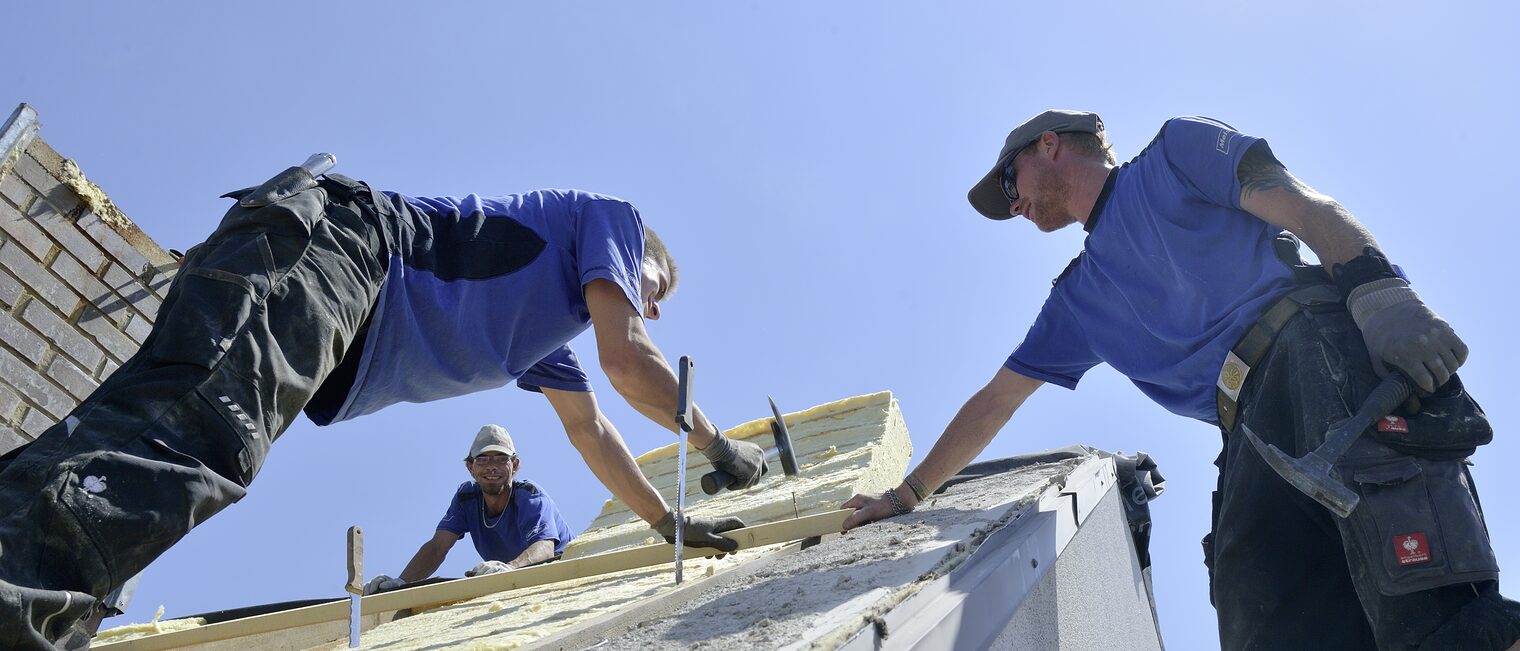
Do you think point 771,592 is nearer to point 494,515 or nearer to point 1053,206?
point 1053,206

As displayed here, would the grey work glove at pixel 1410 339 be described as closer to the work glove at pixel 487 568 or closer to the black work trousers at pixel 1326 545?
the black work trousers at pixel 1326 545

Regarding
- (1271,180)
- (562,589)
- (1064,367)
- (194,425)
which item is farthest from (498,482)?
(1271,180)

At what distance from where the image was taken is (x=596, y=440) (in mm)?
3506

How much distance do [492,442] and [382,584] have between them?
6.61 ft

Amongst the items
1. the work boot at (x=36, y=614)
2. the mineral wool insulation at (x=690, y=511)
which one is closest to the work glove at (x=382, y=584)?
the mineral wool insulation at (x=690, y=511)

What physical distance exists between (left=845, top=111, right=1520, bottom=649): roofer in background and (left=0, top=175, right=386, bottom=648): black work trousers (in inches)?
57.9

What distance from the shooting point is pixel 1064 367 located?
3311 millimetres

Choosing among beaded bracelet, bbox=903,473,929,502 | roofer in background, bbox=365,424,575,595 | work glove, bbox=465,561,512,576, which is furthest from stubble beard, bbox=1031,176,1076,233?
roofer in background, bbox=365,424,575,595

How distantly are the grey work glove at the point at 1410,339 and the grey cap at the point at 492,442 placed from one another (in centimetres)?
497

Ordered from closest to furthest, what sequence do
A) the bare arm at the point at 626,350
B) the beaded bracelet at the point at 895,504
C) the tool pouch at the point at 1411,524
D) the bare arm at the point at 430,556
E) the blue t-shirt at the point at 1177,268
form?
the tool pouch at the point at 1411,524 < the blue t-shirt at the point at 1177,268 < the bare arm at the point at 626,350 < the beaded bracelet at the point at 895,504 < the bare arm at the point at 430,556

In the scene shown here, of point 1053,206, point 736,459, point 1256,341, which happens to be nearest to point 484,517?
point 736,459

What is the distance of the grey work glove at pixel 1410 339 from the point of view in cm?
193

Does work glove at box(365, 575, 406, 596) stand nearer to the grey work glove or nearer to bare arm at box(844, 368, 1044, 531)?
bare arm at box(844, 368, 1044, 531)

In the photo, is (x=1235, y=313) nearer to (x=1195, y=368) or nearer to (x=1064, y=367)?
(x=1195, y=368)
